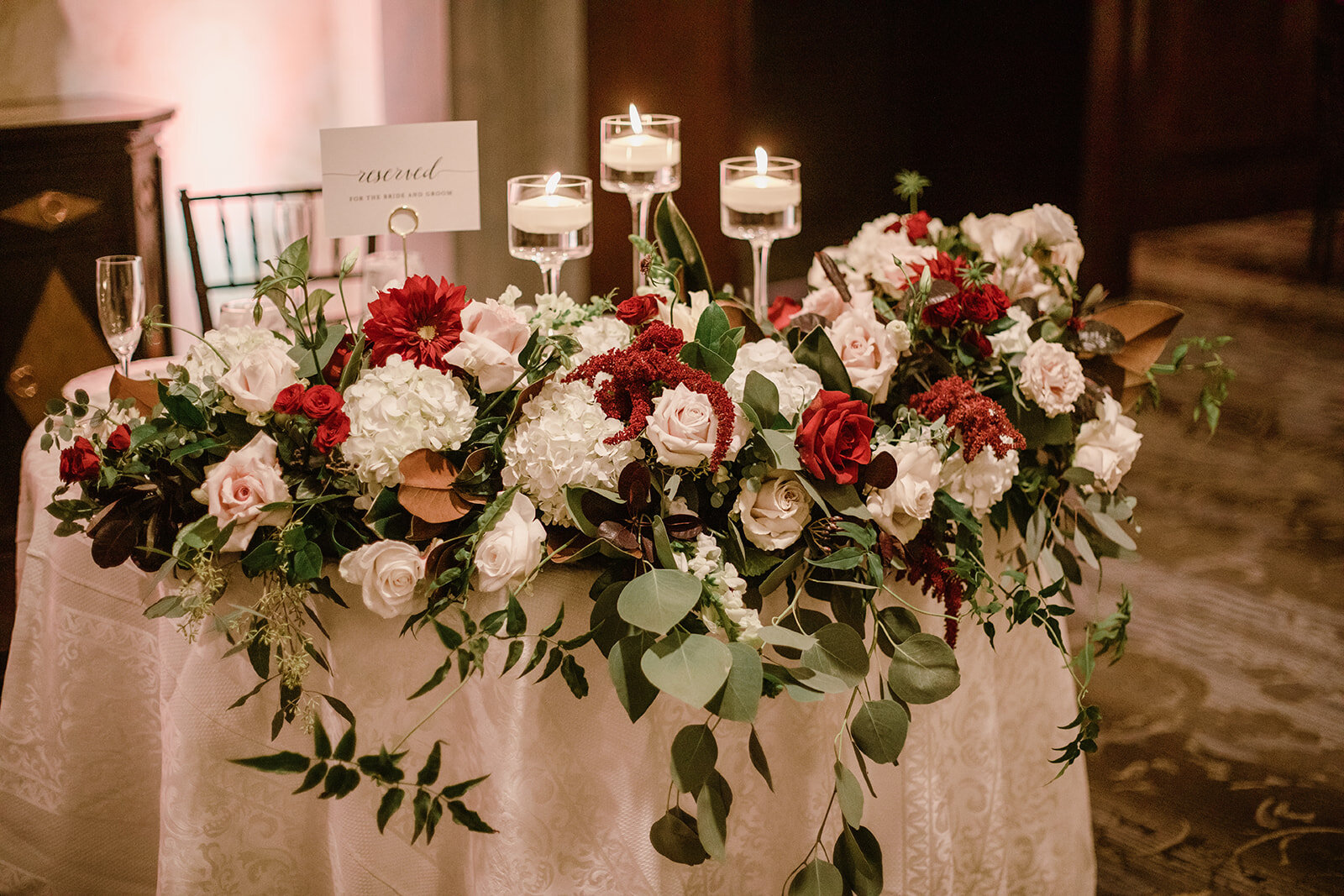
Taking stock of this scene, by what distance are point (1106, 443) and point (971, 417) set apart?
0.88ft

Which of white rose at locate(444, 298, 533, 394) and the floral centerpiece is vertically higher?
white rose at locate(444, 298, 533, 394)

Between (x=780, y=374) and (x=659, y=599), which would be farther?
(x=780, y=374)

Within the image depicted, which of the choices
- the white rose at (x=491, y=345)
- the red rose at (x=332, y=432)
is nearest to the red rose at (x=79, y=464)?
the red rose at (x=332, y=432)

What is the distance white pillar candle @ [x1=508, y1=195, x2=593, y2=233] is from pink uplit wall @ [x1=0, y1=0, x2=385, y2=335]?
207cm

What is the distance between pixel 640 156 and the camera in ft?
5.09

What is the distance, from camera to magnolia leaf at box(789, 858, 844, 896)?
999 mm

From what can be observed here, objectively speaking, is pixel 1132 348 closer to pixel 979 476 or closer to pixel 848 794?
pixel 979 476

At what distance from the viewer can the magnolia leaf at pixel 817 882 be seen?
999 mm

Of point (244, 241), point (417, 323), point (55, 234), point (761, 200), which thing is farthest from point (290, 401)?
point (244, 241)

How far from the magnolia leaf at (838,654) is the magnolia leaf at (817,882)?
0.16 metres

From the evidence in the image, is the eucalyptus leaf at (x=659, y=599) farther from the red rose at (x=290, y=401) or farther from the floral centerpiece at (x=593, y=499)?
the red rose at (x=290, y=401)

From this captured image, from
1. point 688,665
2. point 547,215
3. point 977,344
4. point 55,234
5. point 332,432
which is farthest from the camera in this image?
point 55,234

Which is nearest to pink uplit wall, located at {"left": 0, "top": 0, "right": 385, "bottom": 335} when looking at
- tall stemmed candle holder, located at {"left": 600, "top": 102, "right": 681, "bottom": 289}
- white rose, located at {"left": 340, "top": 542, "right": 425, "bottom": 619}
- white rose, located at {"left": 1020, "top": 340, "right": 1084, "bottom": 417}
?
tall stemmed candle holder, located at {"left": 600, "top": 102, "right": 681, "bottom": 289}

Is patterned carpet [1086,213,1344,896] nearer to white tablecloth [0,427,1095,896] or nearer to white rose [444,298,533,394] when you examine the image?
white tablecloth [0,427,1095,896]
